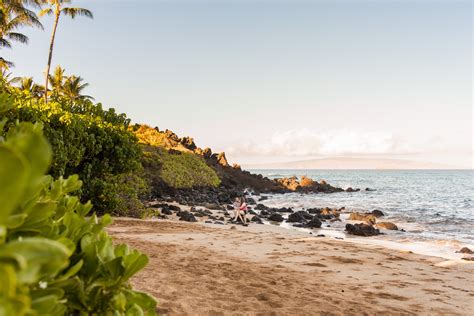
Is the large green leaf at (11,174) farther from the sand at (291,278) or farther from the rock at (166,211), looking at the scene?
the rock at (166,211)

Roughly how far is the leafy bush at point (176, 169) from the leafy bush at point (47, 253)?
1160 inches

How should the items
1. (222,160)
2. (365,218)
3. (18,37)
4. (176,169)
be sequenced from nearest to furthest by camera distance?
(365,218)
(18,37)
(176,169)
(222,160)

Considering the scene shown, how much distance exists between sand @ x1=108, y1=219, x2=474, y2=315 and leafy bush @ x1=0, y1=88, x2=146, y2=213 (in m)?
3.64

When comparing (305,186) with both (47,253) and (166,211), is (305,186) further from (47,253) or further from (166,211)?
(47,253)

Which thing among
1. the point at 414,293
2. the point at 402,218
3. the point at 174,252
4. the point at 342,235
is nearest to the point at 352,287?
the point at 414,293

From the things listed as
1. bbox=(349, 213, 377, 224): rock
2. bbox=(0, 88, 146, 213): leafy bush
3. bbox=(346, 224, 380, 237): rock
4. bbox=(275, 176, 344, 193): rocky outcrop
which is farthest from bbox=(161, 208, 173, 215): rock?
bbox=(275, 176, 344, 193): rocky outcrop

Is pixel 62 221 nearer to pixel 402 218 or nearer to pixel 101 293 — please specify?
pixel 101 293

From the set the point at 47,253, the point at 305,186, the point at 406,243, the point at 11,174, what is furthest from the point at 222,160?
the point at 11,174

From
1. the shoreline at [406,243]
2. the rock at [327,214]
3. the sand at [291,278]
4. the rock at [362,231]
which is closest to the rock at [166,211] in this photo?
the shoreline at [406,243]

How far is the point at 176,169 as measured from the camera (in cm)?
3791

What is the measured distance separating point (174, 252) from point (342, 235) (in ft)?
34.3

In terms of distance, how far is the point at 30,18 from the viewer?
27219 millimetres

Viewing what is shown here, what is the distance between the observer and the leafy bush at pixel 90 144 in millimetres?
12820

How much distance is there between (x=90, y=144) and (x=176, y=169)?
23.7 metres
